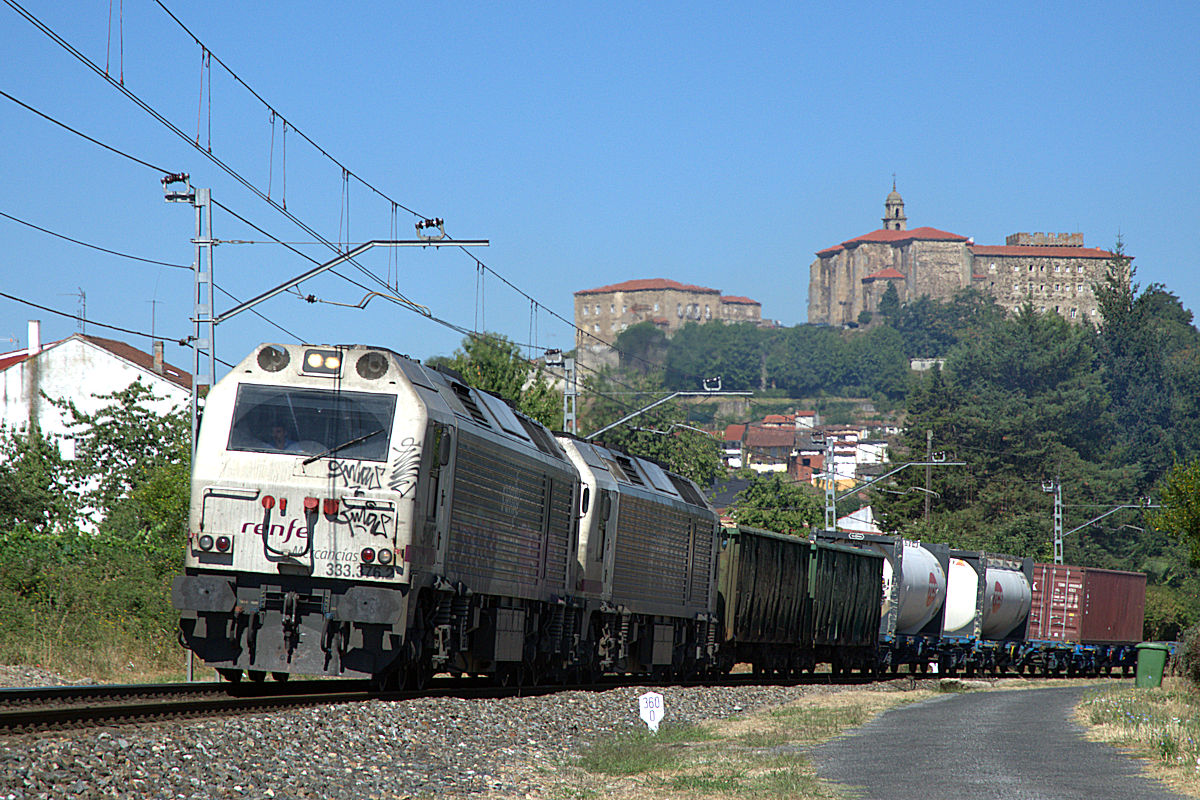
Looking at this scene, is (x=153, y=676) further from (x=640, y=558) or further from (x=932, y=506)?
(x=932, y=506)

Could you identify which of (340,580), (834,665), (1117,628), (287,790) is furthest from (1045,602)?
(287,790)

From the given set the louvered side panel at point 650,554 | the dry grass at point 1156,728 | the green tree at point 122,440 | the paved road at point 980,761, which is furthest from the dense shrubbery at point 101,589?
the dry grass at point 1156,728

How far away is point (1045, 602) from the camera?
46.6 m

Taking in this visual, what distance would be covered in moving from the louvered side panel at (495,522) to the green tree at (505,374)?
45350 millimetres

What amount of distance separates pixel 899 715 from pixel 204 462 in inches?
438

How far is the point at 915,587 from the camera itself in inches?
1523

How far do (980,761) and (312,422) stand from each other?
790 centimetres

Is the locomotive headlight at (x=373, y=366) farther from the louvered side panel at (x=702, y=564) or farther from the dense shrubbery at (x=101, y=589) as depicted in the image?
the louvered side panel at (x=702, y=564)

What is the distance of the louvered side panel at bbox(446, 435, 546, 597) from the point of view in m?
17.0

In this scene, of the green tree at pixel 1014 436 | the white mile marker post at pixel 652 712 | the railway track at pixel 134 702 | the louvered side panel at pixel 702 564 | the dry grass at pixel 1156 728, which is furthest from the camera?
the green tree at pixel 1014 436

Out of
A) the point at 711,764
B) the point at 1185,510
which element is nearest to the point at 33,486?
the point at 711,764

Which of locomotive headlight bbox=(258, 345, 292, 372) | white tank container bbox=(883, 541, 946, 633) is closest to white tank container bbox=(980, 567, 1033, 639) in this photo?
white tank container bbox=(883, 541, 946, 633)

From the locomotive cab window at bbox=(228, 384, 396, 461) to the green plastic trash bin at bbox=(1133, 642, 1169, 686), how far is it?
24642 mm

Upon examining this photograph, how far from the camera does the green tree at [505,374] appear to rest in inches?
2704
